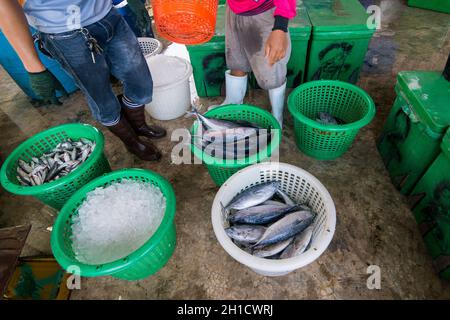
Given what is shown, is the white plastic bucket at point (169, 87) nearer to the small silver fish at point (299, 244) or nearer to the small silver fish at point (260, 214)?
the small silver fish at point (260, 214)

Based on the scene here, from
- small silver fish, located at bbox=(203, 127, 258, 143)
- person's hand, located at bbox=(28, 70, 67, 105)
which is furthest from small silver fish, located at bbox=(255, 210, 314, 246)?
person's hand, located at bbox=(28, 70, 67, 105)

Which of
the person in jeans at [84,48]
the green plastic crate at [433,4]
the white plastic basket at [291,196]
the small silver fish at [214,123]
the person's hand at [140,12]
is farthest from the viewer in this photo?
the green plastic crate at [433,4]

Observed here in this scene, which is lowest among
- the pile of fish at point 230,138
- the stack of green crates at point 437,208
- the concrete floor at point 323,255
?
the concrete floor at point 323,255

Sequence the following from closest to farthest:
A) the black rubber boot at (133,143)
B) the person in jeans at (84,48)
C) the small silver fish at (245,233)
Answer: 1. the person in jeans at (84,48)
2. the small silver fish at (245,233)
3. the black rubber boot at (133,143)

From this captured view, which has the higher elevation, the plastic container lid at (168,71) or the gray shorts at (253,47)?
the gray shorts at (253,47)

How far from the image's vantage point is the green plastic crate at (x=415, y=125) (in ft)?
5.89

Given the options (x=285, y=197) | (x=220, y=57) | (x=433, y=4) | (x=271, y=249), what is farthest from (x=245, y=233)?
(x=433, y=4)

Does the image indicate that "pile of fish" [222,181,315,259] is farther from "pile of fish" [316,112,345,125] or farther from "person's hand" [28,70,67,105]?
"person's hand" [28,70,67,105]

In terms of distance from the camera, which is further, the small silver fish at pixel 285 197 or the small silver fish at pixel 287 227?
the small silver fish at pixel 285 197

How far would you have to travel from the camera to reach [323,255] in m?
1.98

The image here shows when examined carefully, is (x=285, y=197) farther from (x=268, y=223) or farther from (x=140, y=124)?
(x=140, y=124)

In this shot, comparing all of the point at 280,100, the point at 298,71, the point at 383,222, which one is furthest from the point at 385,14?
the point at 383,222

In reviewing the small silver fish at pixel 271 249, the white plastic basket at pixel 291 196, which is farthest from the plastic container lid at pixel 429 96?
the small silver fish at pixel 271 249

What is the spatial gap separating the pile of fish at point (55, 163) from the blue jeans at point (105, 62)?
33 cm
